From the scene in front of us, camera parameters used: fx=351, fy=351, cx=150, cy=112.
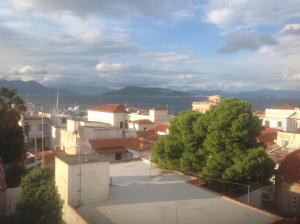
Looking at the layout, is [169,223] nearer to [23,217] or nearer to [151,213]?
[151,213]

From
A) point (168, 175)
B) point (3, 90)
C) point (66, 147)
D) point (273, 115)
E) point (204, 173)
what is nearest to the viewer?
point (168, 175)

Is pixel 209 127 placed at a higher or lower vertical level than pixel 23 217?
higher

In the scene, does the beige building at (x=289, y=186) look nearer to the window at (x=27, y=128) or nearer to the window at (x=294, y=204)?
the window at (x=294, y=204)

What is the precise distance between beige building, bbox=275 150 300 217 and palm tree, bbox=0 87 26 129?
27.0 m

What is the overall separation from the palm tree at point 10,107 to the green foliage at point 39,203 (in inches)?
790

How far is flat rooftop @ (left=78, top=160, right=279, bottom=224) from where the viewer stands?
16.3 metres

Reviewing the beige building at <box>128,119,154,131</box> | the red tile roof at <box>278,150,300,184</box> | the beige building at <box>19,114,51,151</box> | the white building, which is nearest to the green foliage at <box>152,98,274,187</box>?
the red tile roof at <box>278,150,300,184</box>

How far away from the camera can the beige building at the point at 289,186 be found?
25.1m

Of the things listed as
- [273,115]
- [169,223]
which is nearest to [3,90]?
[169,223]

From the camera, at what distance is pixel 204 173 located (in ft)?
87.4

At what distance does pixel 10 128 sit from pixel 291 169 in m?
26.7

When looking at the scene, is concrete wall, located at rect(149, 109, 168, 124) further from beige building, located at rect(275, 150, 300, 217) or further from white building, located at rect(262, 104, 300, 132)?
beige building, located at rect(275, 150, 300, 217)

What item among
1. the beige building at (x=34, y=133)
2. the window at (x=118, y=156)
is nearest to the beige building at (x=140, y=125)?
the beige building at (x=34, y=133)

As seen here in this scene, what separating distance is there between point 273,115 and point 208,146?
43.9 meters
